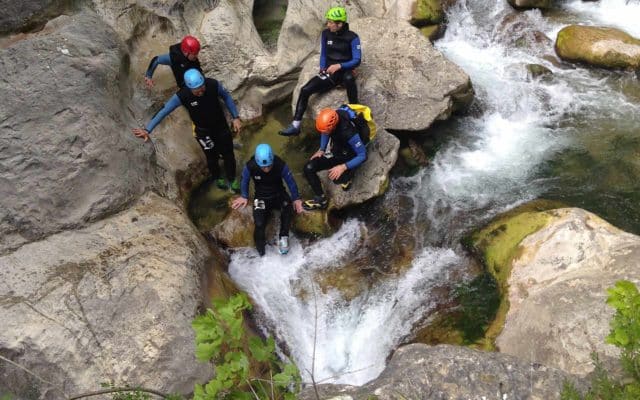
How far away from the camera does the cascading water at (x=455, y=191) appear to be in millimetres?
6098

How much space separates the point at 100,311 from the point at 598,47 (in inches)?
373

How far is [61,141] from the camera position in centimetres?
575

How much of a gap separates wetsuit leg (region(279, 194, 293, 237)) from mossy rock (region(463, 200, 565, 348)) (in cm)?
249

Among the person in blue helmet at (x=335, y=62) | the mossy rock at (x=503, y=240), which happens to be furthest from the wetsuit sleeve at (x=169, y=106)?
the mossy rock at (x=503, y=240)

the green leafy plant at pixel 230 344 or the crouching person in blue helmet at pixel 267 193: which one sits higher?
the green leafy plant at pixel 230 344

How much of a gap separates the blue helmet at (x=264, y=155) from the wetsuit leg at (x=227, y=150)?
45.4 inches

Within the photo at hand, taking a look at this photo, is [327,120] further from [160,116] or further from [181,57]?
[181,57]

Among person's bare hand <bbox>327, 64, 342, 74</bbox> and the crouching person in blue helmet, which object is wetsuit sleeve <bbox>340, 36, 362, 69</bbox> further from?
the crouching person in blue helmet

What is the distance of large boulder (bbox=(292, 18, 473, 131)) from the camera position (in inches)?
298

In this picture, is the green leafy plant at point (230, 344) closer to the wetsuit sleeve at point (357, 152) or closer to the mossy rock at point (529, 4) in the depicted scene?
the wetsuit sleeve at point (357, 152)

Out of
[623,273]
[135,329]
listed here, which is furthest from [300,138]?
[623,273]

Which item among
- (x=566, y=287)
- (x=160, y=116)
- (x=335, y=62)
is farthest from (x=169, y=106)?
(x=566, y=287)

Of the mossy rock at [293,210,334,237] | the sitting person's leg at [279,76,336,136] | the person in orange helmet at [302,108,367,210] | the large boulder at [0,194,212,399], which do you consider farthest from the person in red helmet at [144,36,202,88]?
the mossy rock at [293,210,334,237]

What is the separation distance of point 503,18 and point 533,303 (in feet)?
24.3
